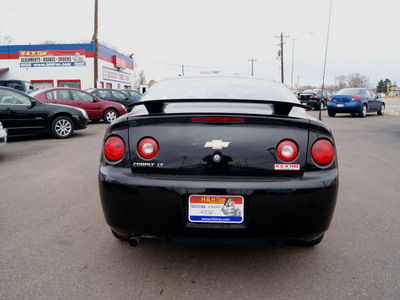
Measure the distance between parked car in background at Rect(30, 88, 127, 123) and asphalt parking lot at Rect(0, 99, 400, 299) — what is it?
24.3 feet

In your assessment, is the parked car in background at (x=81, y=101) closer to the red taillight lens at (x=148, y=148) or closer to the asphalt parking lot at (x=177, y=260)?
the asphalt parking lot at (x=177, y=260)

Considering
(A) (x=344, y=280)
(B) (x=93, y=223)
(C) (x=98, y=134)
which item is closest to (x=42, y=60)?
(C) (x=98, y=134)

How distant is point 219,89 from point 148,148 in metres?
1.16

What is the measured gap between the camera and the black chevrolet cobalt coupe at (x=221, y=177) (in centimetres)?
198

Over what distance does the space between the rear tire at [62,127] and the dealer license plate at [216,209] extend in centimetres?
774

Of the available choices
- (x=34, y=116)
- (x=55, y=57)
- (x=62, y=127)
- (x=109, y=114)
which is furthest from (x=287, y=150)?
(x=55, y=57)

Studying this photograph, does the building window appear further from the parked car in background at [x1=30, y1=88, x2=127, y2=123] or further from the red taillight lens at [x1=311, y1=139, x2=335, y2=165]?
the red taillight lens at [x1=311, y1=139, x2=335, y2=165]

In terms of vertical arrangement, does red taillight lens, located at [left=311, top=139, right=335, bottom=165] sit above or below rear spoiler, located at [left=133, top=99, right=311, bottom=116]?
below

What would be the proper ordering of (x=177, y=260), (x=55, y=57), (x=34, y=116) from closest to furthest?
(x=177, y=260) → (x=34, y=116) → (x=55, y=57)

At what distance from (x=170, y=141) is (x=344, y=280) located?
5.08 ft

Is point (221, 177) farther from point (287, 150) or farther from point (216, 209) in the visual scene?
point (287, 150)

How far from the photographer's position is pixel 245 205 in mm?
1980

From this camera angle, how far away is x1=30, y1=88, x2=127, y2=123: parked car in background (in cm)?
1056

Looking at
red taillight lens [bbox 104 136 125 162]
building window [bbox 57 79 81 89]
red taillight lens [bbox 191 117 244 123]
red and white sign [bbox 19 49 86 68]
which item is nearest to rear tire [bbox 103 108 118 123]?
red taillight lens [bbox 104 136 125 162]
